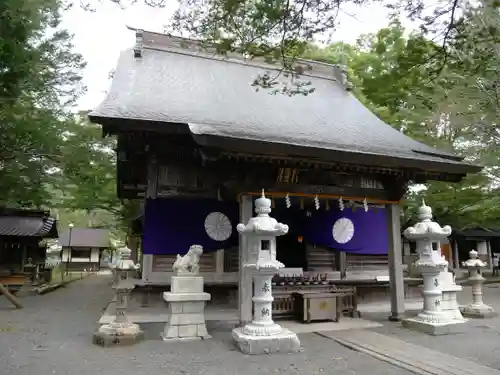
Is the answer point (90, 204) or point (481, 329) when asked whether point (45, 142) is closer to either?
point (90, 204)

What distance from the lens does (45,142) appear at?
41.1 ft

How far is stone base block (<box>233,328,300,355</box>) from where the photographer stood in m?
5.86

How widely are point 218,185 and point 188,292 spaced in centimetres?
285

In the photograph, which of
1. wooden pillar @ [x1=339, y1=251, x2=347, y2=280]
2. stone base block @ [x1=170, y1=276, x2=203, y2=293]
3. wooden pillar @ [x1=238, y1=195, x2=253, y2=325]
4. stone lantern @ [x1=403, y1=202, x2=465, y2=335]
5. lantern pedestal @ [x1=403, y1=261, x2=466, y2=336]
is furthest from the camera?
wooden pillar @ [x1=339, y1=251, x2=347, y2=280]

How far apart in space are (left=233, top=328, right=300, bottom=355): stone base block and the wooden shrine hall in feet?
3.74

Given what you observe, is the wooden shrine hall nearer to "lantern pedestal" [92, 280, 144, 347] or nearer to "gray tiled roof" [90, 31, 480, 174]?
"gray tiled roof" [90, 31, 480, 174]

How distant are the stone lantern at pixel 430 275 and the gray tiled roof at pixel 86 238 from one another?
103ft

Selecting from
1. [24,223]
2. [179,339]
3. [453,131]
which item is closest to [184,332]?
[179,339]

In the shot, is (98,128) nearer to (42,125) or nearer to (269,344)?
(42,125)

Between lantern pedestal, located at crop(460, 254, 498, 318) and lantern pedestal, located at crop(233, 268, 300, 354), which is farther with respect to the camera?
lantern pedestal, located at crop(460, 254, 498, 318)

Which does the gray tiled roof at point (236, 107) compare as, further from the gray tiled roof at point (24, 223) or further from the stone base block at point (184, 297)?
the gray tiled roof at point (24, 223)

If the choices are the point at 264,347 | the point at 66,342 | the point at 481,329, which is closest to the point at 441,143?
the point at 481,329

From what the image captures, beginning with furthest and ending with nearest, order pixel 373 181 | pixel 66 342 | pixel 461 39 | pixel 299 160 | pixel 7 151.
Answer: pixel 7 151 < pixel 373 181 < pixel 299 160 < pixel 66 342 < pixel 461 39

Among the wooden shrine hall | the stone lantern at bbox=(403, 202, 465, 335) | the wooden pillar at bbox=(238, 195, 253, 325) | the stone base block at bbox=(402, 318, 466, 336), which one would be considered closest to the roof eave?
the wooden shrine hall
